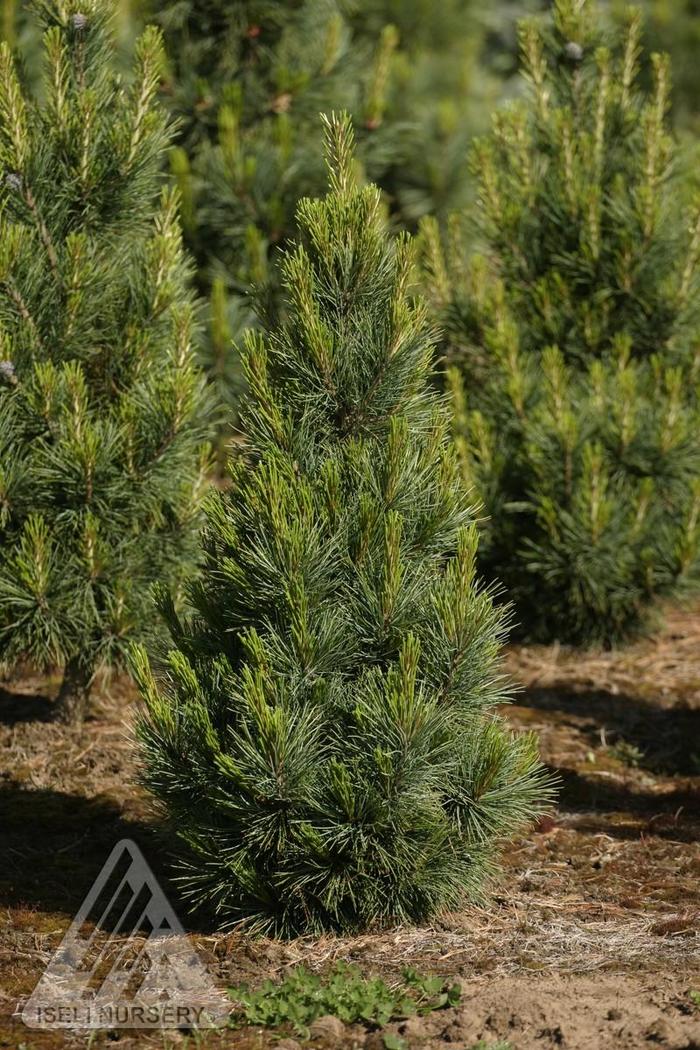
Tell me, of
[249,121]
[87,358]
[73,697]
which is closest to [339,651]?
[87,358]

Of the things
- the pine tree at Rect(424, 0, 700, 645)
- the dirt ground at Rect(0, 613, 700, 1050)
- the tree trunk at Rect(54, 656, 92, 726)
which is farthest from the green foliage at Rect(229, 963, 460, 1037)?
the pine tree at Rect(424, 0, 700, 645)

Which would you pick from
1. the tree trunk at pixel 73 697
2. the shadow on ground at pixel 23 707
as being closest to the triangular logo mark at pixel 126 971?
the tree trunk at pixel 73 697

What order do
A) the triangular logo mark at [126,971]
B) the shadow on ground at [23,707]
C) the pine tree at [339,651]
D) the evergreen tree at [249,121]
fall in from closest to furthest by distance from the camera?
1. the triangular logo mark at [126,971]
2. the pine tree at [339,651]
3. the shadow on ground at [23,707]
4. the evergreen tree at [249,121]

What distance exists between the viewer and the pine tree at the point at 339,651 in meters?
3.64

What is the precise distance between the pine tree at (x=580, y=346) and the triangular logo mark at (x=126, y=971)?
281 cm

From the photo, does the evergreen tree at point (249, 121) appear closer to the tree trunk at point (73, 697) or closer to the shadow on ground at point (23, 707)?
the shadow on ground at point (23, 707)

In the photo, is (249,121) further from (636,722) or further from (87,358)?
(636,722)

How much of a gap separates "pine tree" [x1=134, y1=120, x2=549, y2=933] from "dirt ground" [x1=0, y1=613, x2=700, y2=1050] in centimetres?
18

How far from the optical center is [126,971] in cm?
364

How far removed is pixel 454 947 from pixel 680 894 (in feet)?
2.73

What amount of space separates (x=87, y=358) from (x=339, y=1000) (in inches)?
101

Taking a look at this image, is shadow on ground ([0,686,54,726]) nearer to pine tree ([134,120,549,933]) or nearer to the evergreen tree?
pine tree ([134,120,549,933])

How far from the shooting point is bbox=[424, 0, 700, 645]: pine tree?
243 inches

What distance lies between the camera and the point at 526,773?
3879 millimetres
